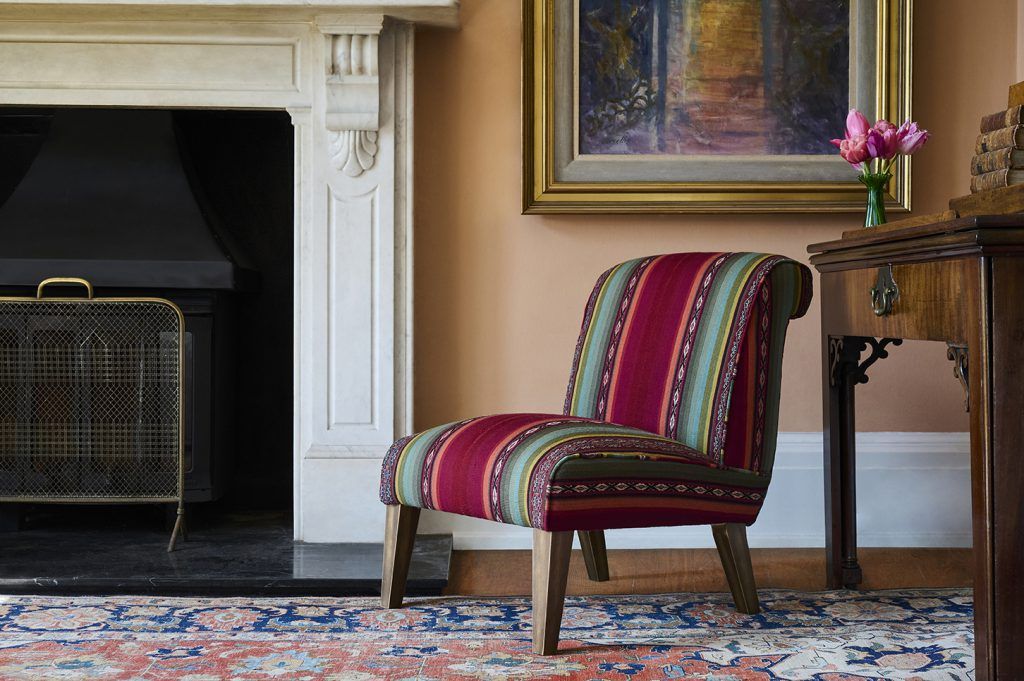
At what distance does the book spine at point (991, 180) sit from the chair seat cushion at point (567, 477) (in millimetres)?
761

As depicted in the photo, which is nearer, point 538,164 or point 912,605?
point 912,605

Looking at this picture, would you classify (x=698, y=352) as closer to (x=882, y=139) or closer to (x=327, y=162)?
(x=882, y=139)

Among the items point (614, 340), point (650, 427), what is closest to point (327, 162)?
point (614, 340)

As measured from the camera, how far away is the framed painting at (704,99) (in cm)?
300

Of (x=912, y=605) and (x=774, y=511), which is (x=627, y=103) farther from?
(x=912, y=605)

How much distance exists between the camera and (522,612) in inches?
88.9

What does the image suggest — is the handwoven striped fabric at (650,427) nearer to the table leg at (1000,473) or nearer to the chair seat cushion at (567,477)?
the chair seat cushion at (567,477)

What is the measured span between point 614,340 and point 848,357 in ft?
1.89

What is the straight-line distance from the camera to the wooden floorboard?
2531 mm

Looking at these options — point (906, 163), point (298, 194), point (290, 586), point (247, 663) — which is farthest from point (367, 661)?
point (906, 163)

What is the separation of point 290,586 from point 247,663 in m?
0.57

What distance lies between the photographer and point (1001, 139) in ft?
6.71

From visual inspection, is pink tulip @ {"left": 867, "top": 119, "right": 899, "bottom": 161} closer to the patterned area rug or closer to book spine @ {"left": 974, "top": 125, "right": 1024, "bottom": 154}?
book spine @ {"left": 974, "top": 125, "right": 1024, "bottom": 154}

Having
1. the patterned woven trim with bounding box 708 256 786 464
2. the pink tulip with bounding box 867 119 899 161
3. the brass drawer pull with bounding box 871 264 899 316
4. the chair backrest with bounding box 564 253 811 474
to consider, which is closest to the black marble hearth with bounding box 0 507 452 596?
the chair backrest with bounding box 564 253 811 474
